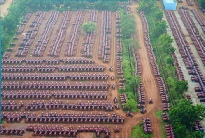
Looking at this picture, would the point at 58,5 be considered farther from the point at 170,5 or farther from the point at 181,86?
the point at 181,86

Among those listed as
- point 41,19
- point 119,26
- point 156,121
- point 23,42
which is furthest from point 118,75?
point 41,19

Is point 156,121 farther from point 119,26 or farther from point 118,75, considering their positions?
point 119,26

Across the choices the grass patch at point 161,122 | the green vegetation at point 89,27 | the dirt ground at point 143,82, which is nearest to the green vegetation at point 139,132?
the dirt ground at point 143,82

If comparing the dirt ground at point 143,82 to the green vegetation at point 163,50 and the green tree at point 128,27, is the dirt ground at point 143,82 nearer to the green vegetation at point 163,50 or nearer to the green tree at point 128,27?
the green tree at point 128,27

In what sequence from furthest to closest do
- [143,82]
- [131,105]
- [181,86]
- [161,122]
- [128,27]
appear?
[128,27]
[143,82]
[181,86]
[131,105]
[161,122]

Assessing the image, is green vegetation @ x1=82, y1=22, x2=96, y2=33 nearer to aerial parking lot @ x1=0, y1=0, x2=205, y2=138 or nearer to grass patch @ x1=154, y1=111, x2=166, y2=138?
aerial parking lot @ x1=0, y1=0, x2=205, y2=138

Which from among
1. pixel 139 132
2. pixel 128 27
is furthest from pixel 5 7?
pixel 139 132

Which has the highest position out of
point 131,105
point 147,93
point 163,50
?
point 163,50
